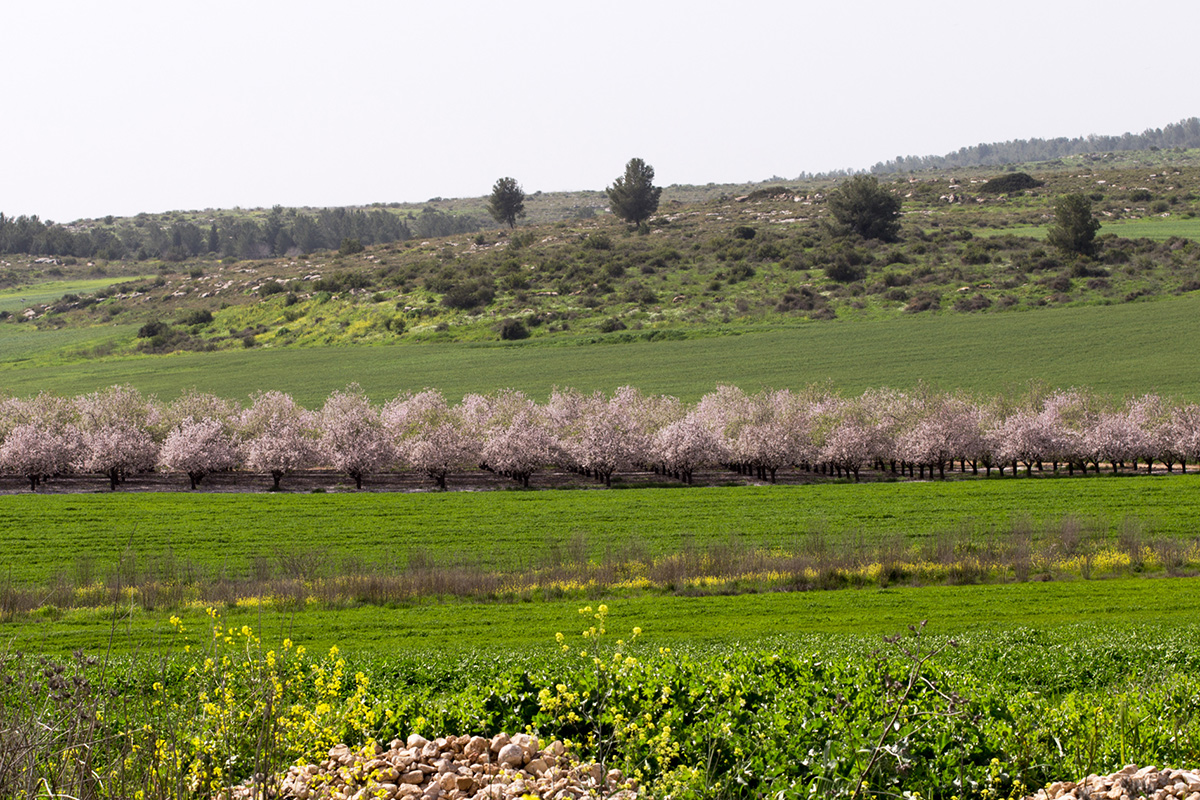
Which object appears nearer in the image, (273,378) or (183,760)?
(183,760)

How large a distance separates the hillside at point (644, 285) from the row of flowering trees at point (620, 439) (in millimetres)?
34604

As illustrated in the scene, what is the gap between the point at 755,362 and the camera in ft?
267

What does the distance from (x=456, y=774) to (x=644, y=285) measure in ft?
315

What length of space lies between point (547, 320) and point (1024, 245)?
54735 mm

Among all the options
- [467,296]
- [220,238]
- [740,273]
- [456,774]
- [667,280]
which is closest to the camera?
[456,774]

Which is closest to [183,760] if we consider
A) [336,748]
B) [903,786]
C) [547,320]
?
[336,748]

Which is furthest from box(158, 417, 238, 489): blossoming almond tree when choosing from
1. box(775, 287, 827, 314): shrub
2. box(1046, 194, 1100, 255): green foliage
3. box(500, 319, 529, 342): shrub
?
box(1046, 194, 1100, 255): green foliage

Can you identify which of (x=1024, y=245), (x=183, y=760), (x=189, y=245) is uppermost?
(x=189, y=245)

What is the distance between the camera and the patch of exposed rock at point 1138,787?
8.71 metres

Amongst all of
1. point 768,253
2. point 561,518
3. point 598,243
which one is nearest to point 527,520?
point 561,518

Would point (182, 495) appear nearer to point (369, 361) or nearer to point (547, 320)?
point (369, 361)

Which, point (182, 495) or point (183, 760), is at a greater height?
point (183, 760)

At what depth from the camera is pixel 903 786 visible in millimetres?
Result: 9281

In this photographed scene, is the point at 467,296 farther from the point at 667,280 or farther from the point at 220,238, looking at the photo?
the point at 220,238
